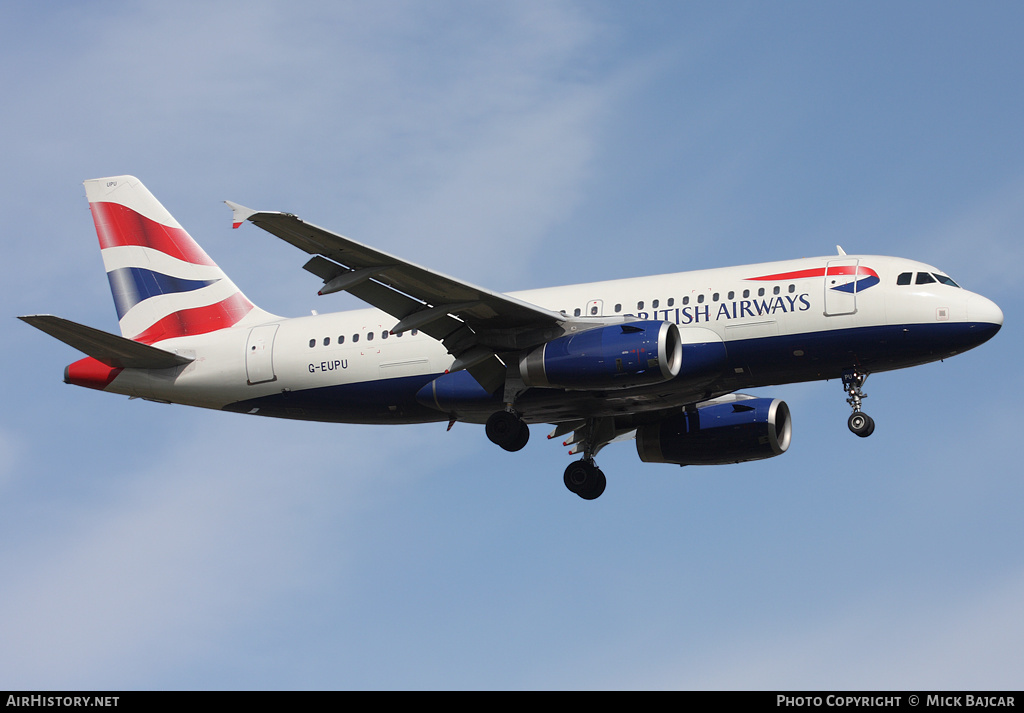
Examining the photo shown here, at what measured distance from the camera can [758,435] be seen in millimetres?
34156

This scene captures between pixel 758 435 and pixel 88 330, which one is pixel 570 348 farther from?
pixel 88 330

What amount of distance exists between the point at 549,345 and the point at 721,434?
7.30 meters

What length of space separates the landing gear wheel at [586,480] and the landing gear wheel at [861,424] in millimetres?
7595

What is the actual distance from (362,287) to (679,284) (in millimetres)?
7888

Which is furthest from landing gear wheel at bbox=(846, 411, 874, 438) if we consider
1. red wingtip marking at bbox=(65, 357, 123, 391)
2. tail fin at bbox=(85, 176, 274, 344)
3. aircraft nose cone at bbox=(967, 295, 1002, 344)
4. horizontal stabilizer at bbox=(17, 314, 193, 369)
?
red wingtip marking at bbox=(65, 357, 123, 391)

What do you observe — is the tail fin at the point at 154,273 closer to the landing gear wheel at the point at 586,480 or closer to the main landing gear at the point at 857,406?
the landing gear wheel at the point at 586,480

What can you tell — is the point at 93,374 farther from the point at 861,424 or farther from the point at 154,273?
the point at 861,424

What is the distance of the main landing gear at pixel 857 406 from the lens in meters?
29.9

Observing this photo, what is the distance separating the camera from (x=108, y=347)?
1299 inches

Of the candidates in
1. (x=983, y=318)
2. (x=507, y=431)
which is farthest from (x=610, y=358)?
(x=983, y=318)

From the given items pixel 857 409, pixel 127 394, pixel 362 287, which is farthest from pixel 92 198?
pixel 857 409
